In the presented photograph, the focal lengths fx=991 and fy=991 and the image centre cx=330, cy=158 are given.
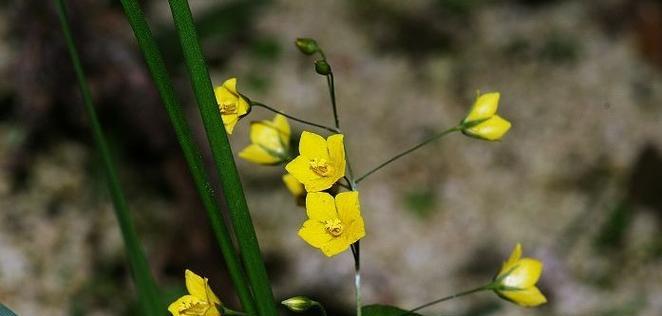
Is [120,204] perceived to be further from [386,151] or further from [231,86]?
[386,151]

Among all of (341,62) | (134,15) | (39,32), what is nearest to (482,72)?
(341,62)

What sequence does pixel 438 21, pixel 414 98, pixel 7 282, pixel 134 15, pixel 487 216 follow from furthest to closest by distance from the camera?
pixel 438 21 → pixel 414 98 → pixel 487 216 → pixel 7 282 → pixel 134 15

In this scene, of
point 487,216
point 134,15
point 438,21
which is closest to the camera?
point 134,15

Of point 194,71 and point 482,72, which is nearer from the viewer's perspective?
point 194,71

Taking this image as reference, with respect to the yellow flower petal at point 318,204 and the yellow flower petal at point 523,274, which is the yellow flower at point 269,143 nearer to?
the yellow flower petal at point 318,204

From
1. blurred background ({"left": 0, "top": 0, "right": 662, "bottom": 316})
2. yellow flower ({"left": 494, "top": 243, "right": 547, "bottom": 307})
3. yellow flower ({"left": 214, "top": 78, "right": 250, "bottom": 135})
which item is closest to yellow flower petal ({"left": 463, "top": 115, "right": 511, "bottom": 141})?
yellow flower ({"left": 494, "top": 243, "right": 547, "bottom": 307})

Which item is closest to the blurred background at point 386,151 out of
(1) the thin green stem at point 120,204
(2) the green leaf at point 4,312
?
(1) the thin green stem at point 120,204

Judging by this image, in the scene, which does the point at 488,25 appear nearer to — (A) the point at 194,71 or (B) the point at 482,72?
(B) the point at 482,72

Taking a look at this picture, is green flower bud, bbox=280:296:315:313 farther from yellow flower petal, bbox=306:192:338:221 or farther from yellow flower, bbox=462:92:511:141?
yellow flower, bbox=462:92:511:141
